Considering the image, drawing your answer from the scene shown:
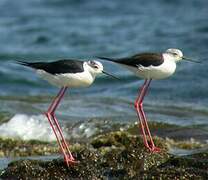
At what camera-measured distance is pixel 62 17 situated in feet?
124

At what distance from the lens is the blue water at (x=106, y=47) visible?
2116 centimetres

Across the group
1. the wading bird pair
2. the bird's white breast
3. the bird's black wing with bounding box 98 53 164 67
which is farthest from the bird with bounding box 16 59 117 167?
the bird's white breast

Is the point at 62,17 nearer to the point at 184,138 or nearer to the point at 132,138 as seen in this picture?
the point at 184,138

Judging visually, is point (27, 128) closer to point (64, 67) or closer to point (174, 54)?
point (174, 54)

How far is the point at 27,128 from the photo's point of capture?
18359 millimetres

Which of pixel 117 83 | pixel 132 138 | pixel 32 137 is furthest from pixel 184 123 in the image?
pixel 117 83

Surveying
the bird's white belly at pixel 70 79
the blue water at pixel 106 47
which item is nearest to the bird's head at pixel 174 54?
the bird's white belly at pixel 70 79

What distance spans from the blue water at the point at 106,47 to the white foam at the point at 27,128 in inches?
38.3

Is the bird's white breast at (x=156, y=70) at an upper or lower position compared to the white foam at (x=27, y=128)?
lower

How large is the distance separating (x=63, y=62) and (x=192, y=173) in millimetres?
2588

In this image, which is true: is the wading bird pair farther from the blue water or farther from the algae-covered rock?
the blue water

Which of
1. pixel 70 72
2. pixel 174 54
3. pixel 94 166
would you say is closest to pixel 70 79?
pixel 70 72

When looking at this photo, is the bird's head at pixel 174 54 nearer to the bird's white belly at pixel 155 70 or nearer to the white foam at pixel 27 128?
the bird's white belly at pixel 155 70

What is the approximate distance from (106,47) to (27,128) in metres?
13.3
